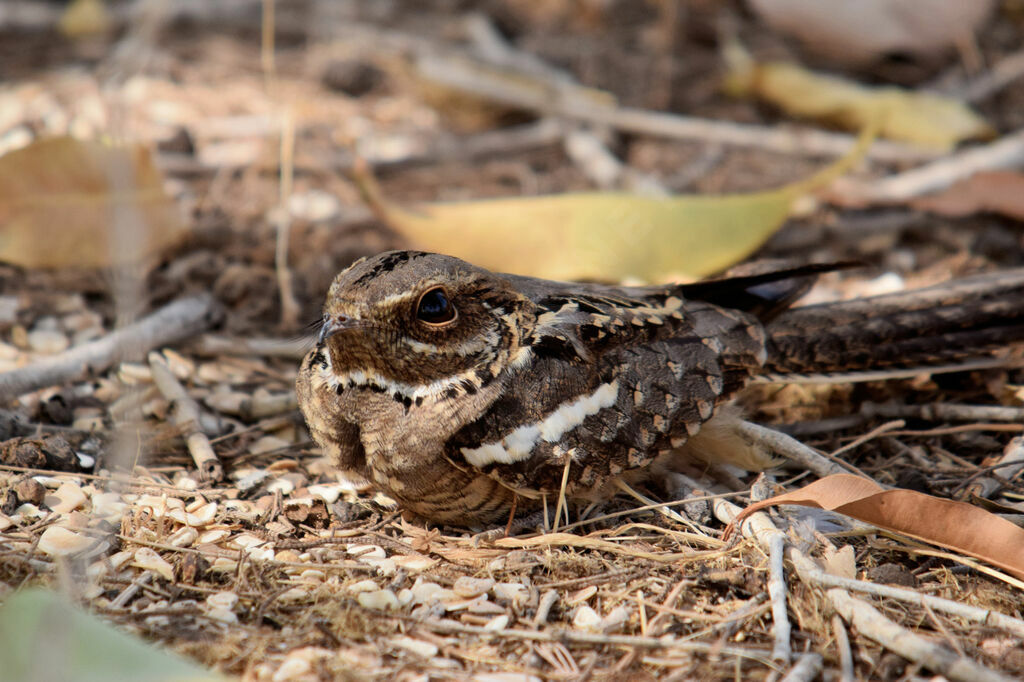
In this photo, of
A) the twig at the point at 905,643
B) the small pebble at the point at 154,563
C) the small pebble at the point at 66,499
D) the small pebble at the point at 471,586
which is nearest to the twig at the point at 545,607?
the small pebble at the point at 471,586

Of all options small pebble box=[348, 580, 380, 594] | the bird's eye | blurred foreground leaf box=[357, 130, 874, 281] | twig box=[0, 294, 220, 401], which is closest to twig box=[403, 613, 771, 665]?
small pebble box=[348, 580, 380, 594]

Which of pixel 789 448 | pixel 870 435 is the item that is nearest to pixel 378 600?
pixel 789 448

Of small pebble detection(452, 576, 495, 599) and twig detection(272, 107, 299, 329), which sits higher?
twig detection(272, 107, 299, 329)

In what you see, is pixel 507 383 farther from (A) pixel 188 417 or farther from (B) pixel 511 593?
(A) pixel 188 417

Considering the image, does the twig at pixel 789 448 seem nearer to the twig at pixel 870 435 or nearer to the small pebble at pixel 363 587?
the twig at pixel 870 435

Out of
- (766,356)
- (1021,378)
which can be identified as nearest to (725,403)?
(766,356)

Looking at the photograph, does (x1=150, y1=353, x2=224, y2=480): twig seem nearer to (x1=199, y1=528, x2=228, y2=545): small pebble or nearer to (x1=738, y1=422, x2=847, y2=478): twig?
(x1=199, y1=528, x2=228, y2=545): small pebble
